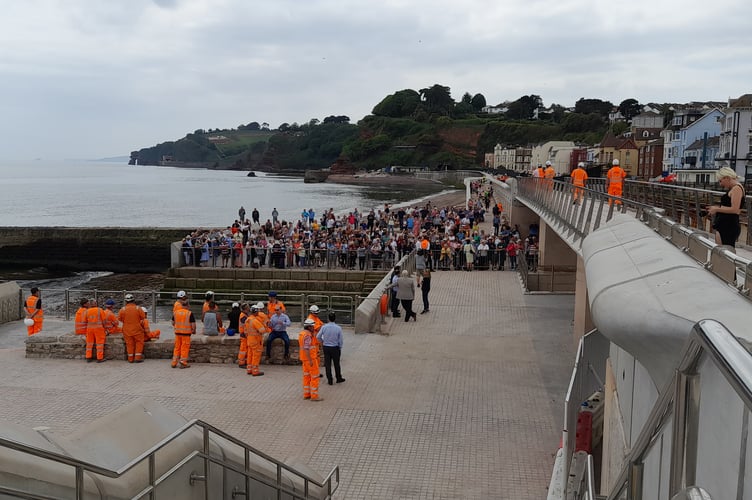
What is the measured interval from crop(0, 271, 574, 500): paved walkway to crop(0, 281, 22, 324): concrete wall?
1.38 meters

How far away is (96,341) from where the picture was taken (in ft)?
46.8

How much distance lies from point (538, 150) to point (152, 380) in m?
116

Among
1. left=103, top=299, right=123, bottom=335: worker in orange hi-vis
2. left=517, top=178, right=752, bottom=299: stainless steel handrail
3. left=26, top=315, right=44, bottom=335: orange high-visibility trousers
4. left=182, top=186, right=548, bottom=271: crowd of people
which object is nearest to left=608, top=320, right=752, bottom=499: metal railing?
left=517, top=178, right=752, bottom=299: stainless steel handrail

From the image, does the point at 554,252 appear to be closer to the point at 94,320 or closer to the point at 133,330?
the point at 133,330

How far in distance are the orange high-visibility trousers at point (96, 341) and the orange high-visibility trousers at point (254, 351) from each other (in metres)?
3.25

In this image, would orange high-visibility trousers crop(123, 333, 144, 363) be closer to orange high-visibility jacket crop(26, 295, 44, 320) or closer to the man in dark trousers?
orange high-visibility jacket crop(26, 295, 44, 320)

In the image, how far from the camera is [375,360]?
14.3m

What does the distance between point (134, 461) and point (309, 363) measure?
723 centimetres

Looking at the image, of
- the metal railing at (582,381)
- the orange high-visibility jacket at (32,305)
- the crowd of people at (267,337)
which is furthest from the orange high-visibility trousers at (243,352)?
the metal railing at (582,381)

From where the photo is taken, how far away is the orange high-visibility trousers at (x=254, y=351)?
13.4 metres

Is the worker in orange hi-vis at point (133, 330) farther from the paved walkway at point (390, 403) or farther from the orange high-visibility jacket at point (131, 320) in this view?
the paved walkway at point (390, 403)

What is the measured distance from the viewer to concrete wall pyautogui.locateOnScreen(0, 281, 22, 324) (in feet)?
59.7

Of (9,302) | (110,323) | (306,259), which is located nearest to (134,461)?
(110,323)

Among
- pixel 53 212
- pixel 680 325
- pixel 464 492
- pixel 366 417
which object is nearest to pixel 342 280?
pixel 366 417
